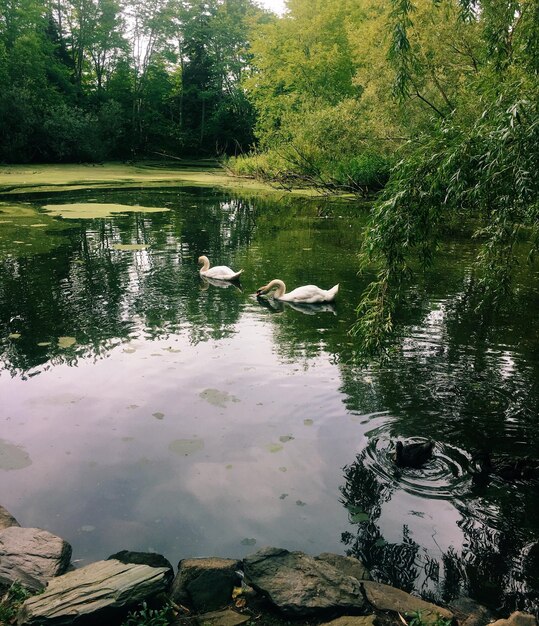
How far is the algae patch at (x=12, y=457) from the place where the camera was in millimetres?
5125

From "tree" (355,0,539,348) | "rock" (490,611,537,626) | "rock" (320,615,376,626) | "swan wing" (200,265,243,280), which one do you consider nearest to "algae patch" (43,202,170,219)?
"swan wing" (200,265,243,280)

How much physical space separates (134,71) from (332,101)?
1014 inches

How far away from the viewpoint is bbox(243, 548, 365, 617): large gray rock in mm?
3561

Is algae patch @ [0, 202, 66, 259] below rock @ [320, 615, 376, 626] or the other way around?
the other way around

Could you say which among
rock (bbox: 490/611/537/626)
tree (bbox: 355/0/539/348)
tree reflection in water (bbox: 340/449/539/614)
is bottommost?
tree reflection in water (bbox: 340/449/539/614)

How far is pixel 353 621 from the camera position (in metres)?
3.46

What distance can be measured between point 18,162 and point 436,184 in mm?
38737

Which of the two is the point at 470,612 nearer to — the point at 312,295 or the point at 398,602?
the point at 398,602

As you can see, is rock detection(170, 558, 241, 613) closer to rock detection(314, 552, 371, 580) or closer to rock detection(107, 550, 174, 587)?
rock detection(107, 550, 174, 587)

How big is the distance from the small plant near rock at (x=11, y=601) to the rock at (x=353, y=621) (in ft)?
6.19

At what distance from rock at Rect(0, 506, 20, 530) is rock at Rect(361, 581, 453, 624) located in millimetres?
2646

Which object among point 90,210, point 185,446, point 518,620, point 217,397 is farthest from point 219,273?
point 90,210

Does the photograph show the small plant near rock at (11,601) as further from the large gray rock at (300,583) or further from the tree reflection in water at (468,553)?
the tree reflection in water at (468,553)

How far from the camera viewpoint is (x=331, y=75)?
36312 mm
